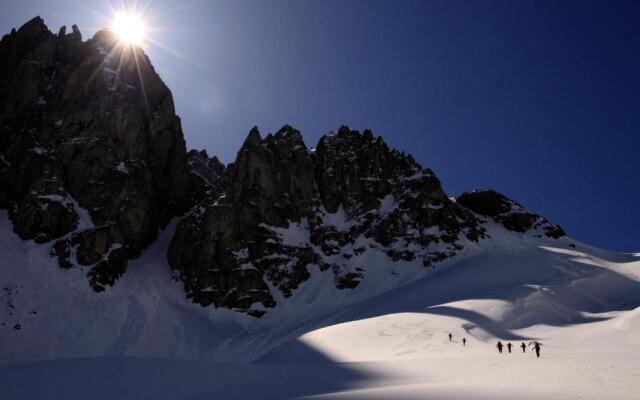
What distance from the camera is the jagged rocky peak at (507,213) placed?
3653 inches

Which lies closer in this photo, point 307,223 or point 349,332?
point 349,332

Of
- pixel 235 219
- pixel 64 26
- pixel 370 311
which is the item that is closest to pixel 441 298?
pixel 370 311

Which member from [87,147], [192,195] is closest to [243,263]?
[192,195]

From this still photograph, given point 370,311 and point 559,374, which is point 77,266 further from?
point 559,374

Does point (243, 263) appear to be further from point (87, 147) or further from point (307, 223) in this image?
point (87, 147)

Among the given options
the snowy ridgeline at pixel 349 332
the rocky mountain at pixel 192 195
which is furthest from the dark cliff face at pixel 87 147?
the snowy ridgeline at pixel 349 332

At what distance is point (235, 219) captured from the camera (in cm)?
8456

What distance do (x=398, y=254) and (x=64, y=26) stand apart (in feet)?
281

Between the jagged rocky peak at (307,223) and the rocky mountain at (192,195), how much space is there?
0.25 metres

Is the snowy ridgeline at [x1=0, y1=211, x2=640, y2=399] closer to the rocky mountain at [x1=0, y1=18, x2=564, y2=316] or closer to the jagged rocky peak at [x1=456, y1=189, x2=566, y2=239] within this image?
the rocky mountain at [x1=0, y1=18, x2=564, y2=316]

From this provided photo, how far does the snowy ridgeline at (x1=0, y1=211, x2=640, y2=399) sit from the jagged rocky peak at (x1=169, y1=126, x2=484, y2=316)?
268 centimetres

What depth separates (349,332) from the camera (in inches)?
1731

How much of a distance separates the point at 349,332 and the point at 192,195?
67.2 meters

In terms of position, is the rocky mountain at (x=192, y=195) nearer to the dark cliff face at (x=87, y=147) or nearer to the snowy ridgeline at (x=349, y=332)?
the dark cliff face at (x=87, y=147)
